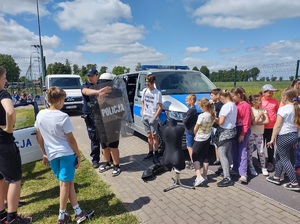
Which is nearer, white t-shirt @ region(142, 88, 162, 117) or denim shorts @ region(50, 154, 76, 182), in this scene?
denim shorts @ region(50, 154, 76, 182)

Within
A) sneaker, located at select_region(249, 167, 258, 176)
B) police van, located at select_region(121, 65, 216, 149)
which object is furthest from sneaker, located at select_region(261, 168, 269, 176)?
police van, located at select_region(121, 65, 216, 149)

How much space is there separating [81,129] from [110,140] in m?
5.40

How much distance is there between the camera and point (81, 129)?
962 centimetres

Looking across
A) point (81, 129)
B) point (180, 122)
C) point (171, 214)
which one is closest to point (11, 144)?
point (171, 214)

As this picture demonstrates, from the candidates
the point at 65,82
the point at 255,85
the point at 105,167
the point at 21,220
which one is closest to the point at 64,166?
the point at 21,220

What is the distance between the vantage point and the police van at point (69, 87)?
44.2ft

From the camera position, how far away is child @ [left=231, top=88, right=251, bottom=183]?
4156 mm

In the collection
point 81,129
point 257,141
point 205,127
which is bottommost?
point 81,129

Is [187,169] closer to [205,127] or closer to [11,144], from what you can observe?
[205,127]

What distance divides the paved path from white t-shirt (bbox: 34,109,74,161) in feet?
4.52

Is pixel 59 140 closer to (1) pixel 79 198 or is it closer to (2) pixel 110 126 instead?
(1) pixel 79 198

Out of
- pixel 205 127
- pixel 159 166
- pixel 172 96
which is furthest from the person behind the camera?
pixel 172 96

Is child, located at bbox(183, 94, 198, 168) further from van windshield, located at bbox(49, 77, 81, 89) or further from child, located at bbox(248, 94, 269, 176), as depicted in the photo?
van windshield, located at bbox(49, 77, 81, 89)

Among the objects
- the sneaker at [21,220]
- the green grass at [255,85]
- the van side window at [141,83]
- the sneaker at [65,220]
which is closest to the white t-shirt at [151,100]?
the van side window at [141,83]
